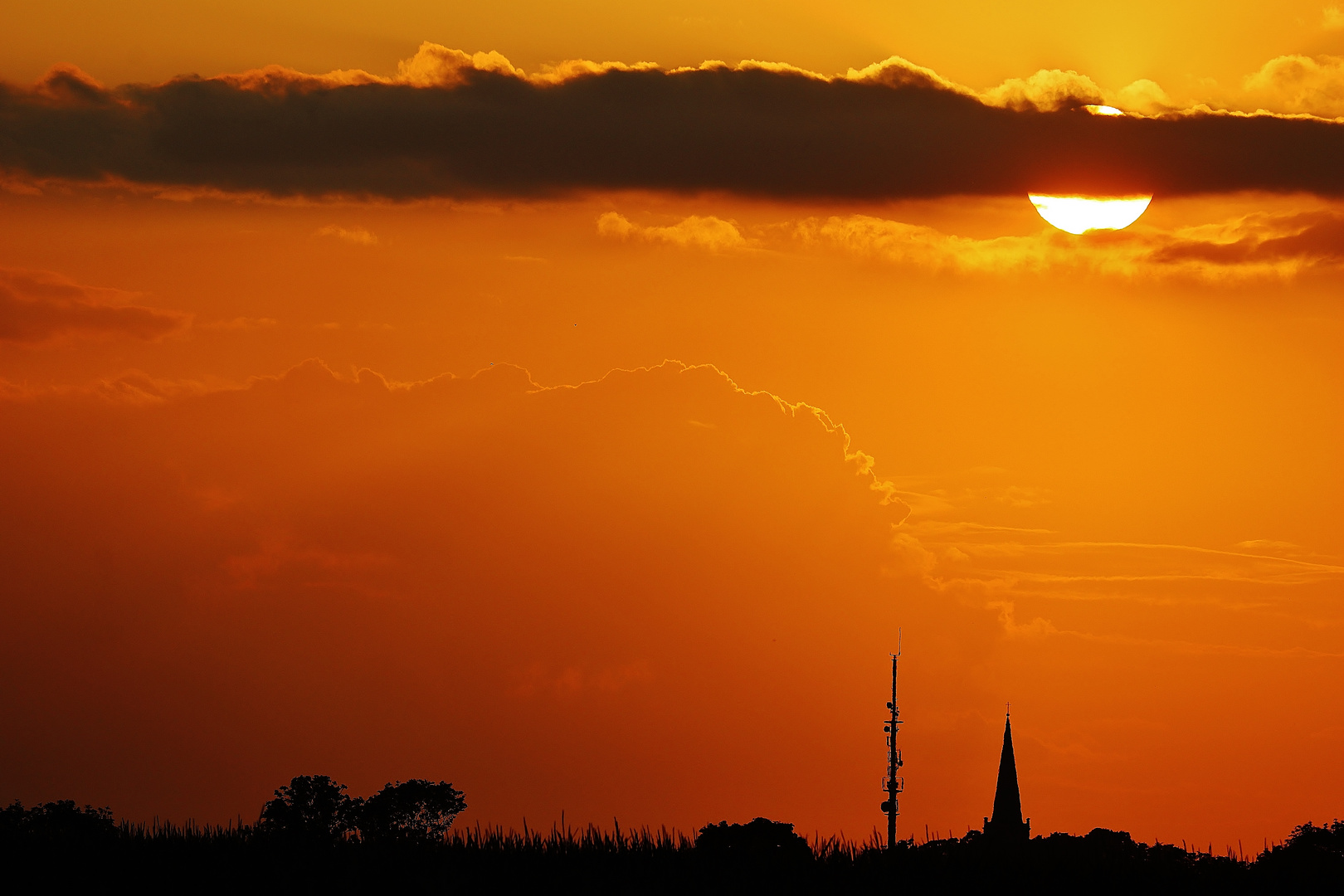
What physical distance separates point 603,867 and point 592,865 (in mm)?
206

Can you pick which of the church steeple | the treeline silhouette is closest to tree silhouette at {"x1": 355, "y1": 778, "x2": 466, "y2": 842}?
the church steeple

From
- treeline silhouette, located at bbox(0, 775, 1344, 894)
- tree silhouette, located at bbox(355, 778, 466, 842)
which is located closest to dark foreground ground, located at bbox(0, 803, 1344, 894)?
treeline silhouette, located at bbox(0, 775, 1344, 894)

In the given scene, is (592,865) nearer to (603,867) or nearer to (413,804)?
(603,867)

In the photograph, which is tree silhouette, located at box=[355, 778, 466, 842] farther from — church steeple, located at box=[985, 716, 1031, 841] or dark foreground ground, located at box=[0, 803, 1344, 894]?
dark foreground ground, located at box=[0, 803, 1344, 894]

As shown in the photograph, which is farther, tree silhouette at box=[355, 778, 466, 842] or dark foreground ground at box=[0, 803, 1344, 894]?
tree silhouette at box=[355, 778, 466, 842]

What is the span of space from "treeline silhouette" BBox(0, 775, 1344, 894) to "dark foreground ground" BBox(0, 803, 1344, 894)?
26 mm

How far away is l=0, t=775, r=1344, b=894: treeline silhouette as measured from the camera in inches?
1184

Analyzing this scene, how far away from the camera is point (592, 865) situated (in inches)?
1192

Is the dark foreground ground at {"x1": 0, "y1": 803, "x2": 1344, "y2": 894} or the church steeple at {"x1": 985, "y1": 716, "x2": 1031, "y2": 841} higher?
the church steeple at {"x1": 985, "y1": 716, "x2": 1031, "y2": 841}

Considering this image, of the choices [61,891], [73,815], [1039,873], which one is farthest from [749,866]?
[73,815]

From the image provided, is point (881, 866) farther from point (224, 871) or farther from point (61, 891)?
point (61, 891)

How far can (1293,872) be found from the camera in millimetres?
31219

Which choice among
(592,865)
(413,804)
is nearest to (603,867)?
(592,865)

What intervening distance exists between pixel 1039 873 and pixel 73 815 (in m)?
119
